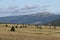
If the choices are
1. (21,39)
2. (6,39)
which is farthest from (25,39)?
(6,39)

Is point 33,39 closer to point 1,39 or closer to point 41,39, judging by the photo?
point 41,39

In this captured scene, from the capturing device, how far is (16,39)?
34281 millimetres

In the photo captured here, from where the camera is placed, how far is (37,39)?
35.4 metres

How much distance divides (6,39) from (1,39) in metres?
0.96

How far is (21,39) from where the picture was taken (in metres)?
34.7

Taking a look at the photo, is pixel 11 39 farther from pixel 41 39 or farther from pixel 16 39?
pixel 41 39

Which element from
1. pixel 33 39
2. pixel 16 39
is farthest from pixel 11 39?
pixel 33 39

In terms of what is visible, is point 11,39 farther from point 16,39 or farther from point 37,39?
point 37,39

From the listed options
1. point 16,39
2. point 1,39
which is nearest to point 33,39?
point 16,39

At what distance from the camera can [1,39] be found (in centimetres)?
3466

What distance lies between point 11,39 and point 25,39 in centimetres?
246

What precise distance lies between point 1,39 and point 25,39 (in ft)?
13.3

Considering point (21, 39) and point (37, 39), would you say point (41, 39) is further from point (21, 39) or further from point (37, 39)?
point (21, 39)

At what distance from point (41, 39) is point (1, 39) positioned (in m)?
6.83
